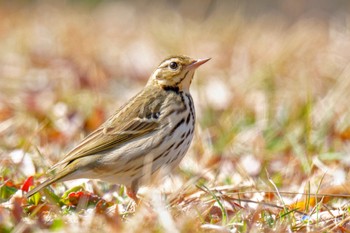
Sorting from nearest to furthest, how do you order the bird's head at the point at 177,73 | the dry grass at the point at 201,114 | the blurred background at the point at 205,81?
the dry grass at the point at 201,114, the bird's head at the point at 177,73, the blurred background at the point at 205,81

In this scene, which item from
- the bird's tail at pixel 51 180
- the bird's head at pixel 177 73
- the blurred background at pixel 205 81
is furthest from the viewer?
the blurred background at pixel 205 81

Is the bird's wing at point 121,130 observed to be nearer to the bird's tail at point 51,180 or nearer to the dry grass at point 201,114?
the bird's tail at point 51,180

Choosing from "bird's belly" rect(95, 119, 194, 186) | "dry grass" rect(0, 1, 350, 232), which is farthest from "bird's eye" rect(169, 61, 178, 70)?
"dry grass" rect(0, 1, 350, 232)

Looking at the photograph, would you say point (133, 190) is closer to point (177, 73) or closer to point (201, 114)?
point (177, 73)

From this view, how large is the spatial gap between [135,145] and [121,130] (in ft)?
0.60

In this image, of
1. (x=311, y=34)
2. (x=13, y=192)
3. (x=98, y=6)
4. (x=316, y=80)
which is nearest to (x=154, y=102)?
(x=13, y=192)

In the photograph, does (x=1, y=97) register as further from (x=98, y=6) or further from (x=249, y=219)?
(x=98, y=6)

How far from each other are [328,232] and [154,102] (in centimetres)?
181

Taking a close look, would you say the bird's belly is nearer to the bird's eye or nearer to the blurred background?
the blurred background

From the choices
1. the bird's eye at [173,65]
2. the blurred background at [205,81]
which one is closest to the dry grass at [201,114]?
the blurred background at [205,81]

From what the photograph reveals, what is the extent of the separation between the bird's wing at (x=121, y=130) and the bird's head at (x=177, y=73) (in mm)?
274

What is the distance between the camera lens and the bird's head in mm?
5398

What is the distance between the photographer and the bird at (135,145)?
4.75 meters

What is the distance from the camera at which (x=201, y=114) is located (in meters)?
7.04
